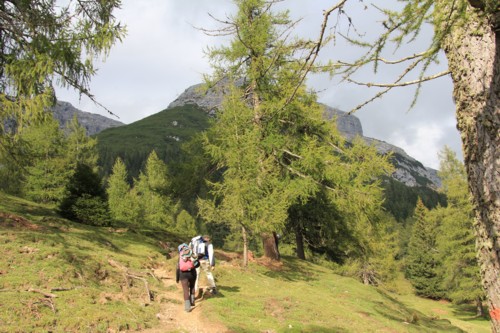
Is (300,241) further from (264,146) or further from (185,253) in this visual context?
(185,253)

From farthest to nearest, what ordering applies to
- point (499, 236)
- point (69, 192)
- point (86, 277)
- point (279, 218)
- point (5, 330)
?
1. point (69, 192)
2. point (279, 218)
3. point (86, 277)
4. point (5, 330)
5. point (499, 236)

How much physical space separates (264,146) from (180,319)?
32.5 feet

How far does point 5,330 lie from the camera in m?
6.24

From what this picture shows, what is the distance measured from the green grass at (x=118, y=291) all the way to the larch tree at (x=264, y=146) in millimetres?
2593

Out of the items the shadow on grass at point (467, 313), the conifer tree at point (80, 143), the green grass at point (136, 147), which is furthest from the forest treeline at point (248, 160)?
the green grass at point (136, 147)

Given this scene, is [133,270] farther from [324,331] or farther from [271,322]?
[324,331]

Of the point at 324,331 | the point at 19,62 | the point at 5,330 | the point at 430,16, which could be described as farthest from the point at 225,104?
the point at 430,16

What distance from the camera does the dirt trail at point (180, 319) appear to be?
8.48m

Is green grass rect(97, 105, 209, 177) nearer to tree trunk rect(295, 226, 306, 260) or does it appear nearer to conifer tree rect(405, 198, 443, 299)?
conifer tree rect(405, 198, 443, 299)

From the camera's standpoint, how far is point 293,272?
17406 mm

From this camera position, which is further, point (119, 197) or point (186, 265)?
point (119, 197)

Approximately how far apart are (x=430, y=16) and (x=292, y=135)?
15.7 metres

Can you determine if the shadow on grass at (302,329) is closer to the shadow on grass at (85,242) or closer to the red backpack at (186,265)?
the red backpack at (186,265)

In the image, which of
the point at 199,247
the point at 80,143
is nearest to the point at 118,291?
the point at 199,247
